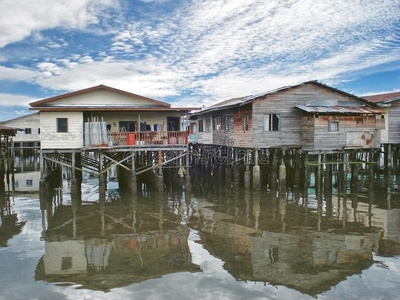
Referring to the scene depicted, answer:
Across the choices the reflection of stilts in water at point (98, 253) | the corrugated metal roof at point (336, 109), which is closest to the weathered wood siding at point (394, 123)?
the corrugated metal roof at point (336, 109)

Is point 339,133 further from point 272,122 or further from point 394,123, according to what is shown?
point 394,123

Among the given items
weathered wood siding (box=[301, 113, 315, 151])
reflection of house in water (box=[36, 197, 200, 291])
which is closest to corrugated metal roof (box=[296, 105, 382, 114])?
weathered wood siding (box=[301, 113, 315, 151])

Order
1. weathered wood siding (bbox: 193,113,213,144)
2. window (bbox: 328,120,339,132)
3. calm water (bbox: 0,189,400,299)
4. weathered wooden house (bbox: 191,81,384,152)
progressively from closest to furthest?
calm water (bbox: 0,189,400,299)
weathered wooden house (bbox: 191,81,384,152)
window (bbox: 328,120,339,132)
weathered wood siding (bbox: 193,113,213,144)

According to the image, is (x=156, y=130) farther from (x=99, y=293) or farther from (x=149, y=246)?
(x=99, y=293)

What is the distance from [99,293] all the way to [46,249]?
4761 mm

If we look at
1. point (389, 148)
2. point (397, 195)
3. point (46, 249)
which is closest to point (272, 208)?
point (397, 195)

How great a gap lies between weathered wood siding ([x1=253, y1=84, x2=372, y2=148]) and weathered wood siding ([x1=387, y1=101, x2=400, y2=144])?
25.6ft

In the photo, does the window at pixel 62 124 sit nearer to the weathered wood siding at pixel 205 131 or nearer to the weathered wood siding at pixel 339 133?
the weathered wood siding at pixel 205 131

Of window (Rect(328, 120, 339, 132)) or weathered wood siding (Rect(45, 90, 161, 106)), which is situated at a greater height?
weathered wood siding (Rect(45, 90, 161, 106))

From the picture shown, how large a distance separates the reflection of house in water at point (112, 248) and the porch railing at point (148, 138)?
18.1ft

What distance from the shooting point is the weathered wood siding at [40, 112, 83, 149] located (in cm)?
2277

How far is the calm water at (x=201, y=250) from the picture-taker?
999cm

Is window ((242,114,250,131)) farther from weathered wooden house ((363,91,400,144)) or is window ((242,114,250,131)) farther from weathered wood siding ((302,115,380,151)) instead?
weathered wooden house ((363,91,400,144))

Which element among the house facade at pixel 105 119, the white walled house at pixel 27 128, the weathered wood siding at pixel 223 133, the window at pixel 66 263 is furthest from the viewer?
the white walled house at pixel 27 128
